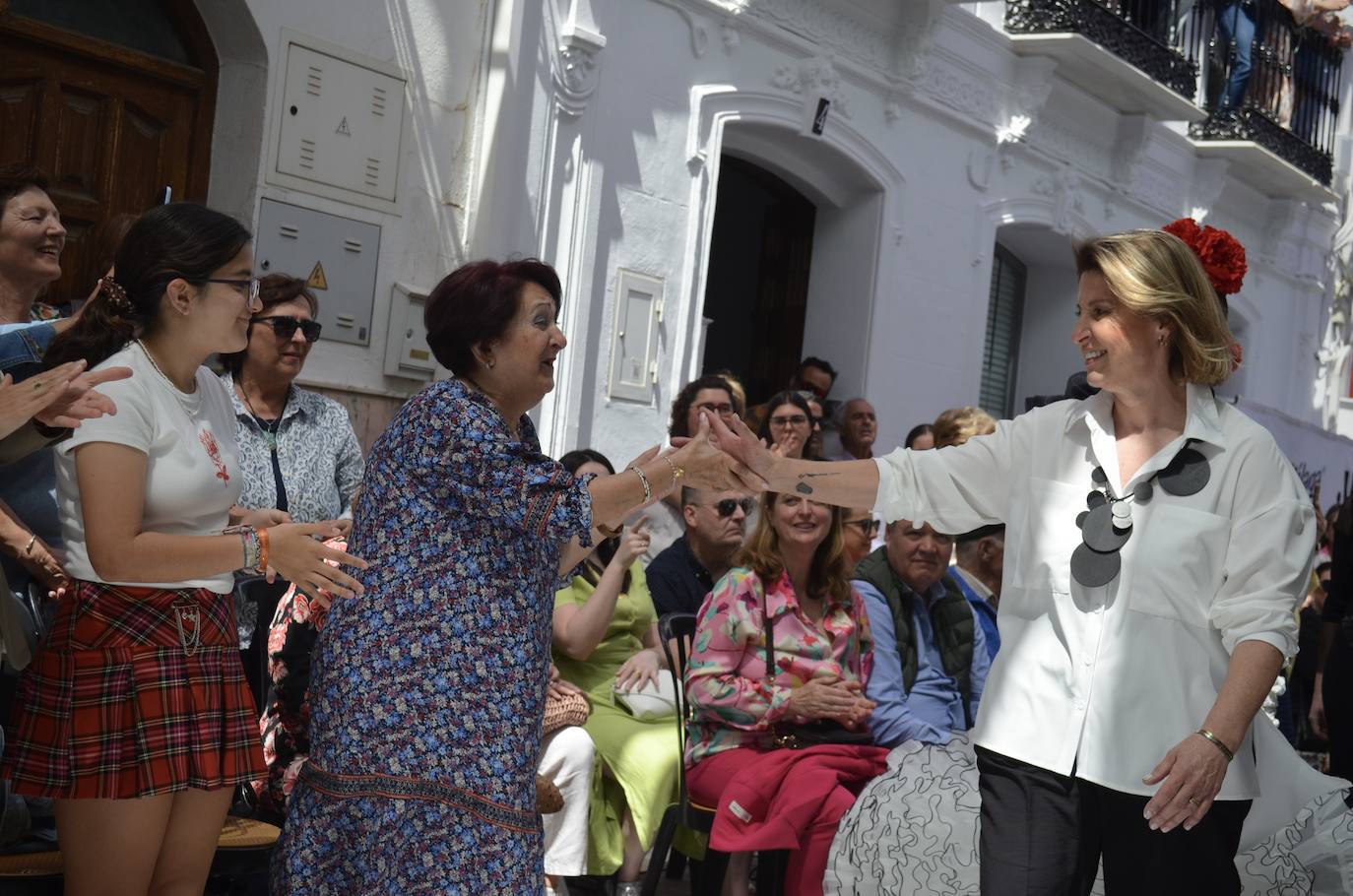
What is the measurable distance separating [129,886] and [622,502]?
133 cm

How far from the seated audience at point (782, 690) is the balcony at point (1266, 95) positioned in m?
10.2

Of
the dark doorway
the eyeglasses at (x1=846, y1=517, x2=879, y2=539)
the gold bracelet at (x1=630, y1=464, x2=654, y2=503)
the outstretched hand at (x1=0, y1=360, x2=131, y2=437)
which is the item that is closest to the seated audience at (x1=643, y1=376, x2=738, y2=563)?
the eyeglasses at (x1=846, y1=517, x2=879, y2=539)

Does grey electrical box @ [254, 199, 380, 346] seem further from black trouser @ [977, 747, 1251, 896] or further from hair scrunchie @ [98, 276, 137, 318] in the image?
black trouser @ [977, 747, 1251, 896]

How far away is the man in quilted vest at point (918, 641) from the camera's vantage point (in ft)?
16.9

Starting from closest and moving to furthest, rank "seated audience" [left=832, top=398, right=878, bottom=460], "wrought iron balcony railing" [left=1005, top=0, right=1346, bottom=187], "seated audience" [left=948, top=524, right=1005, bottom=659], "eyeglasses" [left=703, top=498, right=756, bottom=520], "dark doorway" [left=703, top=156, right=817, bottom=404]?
1. "eyeglasses" [left=703, top=498, right=756, bottom=520]
2. "seated audience" [left=948, top=524, right=1005, bottom=659]
3. "seated audience" [left=832, top=398, right=878, bottom=460]
4. "dark doorway" [left=703, top=156, right=817, bottom=404]
5. "wrought iron balcony railing" [left=1005, top=0, right=1346, bottom=187]

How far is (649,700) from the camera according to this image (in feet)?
18.0

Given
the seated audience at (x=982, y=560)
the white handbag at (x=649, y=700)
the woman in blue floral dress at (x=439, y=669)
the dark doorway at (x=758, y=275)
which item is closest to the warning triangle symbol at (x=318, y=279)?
the white handbag at (x=649, y=700)

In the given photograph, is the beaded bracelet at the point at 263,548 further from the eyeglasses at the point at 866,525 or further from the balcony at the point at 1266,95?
the balcony at the point at 1266,95

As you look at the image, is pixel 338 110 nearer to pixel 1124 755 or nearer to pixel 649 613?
pixel 649 613

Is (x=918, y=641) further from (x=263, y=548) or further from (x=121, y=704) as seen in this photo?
(x=121, y=704)

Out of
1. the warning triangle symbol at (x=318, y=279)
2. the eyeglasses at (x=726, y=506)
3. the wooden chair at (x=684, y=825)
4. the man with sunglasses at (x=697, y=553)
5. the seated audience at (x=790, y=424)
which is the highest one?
the warning triangle symbol at (x=318, y=279)

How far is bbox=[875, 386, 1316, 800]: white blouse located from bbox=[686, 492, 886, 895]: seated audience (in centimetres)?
170

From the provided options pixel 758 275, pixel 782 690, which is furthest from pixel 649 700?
pixel 758 275

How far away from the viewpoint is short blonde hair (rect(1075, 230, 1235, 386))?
304cm
